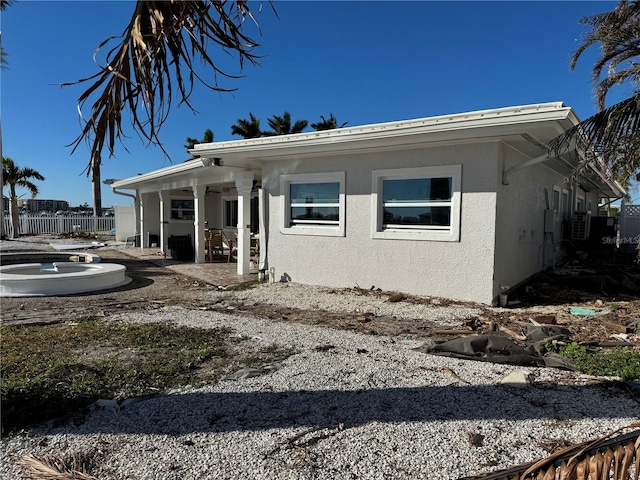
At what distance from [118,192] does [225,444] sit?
71.4 feet

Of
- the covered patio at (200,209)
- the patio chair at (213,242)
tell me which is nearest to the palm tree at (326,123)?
the covered patio at (200,209)

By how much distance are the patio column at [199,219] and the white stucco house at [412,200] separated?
2.26 m

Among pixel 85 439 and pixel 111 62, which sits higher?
pixel 111 62

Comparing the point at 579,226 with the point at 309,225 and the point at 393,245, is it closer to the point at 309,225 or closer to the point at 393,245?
the point at 393,245

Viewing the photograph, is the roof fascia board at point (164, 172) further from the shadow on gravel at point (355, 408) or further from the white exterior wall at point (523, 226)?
the shadow on gravel at point (355, 408)

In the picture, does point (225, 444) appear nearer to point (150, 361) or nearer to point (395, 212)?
point (150, 361)

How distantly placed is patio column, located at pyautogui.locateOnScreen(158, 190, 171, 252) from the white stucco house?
7295 mm

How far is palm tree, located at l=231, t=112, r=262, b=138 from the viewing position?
104ft

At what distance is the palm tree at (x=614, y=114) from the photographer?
20.4 feet

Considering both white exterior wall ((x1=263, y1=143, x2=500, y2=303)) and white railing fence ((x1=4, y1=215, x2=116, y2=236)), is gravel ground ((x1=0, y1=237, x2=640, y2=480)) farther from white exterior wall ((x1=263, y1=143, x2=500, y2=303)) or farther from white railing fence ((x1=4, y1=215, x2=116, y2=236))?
white railing fence ((x1=4, y1=215, x2=116, y2=236))

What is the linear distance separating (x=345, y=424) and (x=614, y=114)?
6.37 m

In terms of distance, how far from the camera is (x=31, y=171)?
1148 inches

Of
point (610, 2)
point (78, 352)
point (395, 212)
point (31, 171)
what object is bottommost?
point (78, 352)

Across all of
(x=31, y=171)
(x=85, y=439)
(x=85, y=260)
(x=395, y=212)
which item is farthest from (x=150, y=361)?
(x=31, y=171)
